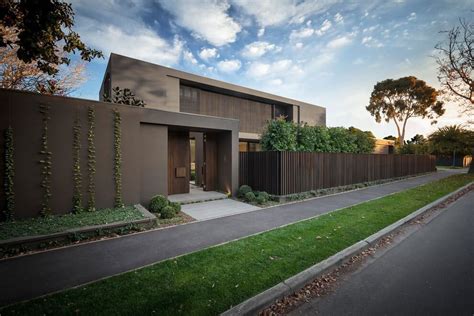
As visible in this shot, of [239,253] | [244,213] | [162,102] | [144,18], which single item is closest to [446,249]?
[239,253]

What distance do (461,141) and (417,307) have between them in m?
30.5

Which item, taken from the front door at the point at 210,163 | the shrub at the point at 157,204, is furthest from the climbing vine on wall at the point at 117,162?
the front door at the point at 210,163

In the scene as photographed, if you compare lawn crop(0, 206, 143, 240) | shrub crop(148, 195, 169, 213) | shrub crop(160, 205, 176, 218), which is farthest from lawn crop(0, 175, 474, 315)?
shrub crop(148, 195, 169, 213)

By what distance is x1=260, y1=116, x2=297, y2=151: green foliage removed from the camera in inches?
364

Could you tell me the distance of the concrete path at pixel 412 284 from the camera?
8.20ft

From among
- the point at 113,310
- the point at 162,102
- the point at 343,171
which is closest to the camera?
the point at 113,310

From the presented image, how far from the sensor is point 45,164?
17.4 feet

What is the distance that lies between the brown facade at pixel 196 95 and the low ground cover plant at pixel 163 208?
772 centimetres

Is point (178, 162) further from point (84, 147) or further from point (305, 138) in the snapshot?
point (305, 138)

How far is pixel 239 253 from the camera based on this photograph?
3.77 metres

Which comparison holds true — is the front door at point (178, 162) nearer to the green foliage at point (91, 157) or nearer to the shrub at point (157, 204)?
the shrub at point (157, 204)

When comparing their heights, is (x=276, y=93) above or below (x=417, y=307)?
above

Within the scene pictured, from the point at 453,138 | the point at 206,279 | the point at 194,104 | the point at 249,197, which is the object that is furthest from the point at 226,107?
the point at 453,138

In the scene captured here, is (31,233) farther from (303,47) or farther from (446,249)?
(303,47)
